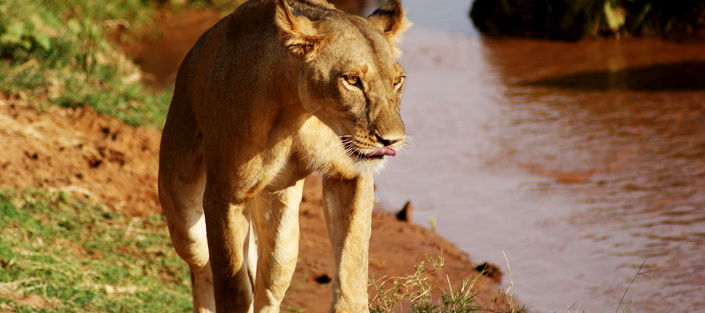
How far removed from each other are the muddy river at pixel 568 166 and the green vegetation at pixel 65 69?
5.58ft

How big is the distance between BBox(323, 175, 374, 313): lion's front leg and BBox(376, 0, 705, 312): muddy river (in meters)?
1.75

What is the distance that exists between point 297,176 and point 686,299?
8.68 ft

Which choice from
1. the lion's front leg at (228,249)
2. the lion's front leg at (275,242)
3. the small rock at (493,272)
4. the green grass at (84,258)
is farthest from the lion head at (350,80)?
the small rock at (493,272)

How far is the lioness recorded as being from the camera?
9.65 feet

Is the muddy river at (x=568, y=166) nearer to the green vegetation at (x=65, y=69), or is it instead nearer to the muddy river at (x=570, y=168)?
the muddy river at (x=570, y=168)

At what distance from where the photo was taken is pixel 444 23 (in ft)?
46.8

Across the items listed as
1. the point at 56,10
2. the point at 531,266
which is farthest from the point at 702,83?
the point at 56,10

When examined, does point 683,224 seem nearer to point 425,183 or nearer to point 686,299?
point 686,299

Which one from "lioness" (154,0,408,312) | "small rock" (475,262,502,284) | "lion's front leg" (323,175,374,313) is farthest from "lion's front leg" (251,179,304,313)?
"small rock" (475,262,502,284)

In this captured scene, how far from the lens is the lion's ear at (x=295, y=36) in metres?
2.96

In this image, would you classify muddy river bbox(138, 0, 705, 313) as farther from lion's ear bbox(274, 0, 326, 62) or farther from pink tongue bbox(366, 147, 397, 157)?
lion's ear bbox(274, 0, 326, 62)

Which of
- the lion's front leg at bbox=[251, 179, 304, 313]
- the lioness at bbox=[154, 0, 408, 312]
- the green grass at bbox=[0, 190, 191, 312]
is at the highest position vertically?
the lioness at bbox=[154, 0, 408, 312]

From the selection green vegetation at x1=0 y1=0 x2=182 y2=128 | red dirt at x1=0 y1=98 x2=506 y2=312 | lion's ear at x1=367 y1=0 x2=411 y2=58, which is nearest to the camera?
lion's ear at x1=367 y1=0 x2=411 y2=58

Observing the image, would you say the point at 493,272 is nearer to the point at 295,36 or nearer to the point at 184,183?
the point at 184,183
